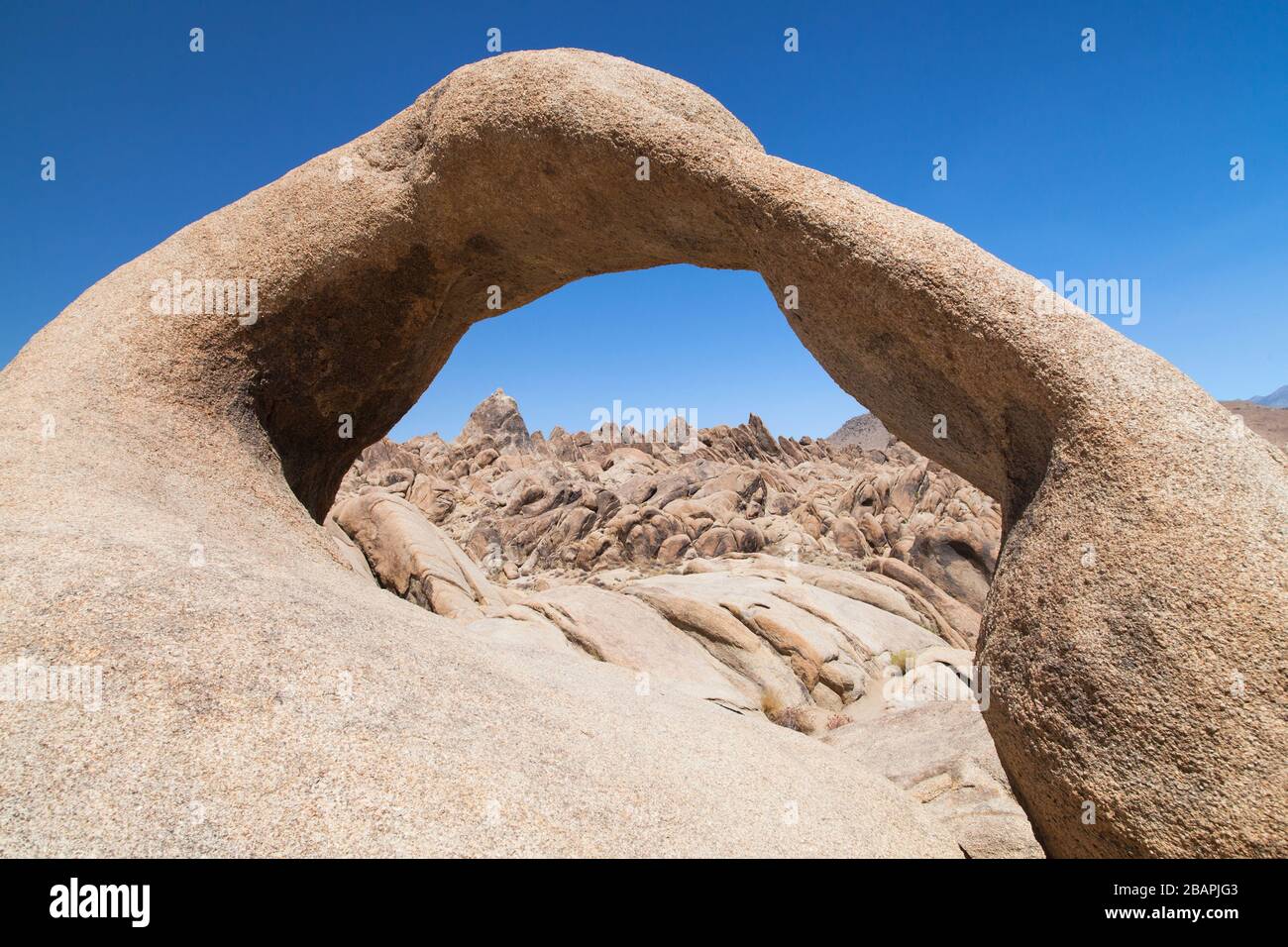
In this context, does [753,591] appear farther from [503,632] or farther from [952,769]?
[952,769]

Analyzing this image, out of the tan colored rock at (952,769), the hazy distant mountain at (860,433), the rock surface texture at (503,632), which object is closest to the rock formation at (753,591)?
the tan colored rock at (952,769)

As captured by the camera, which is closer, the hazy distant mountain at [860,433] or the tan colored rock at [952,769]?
the tan colored rock at [952,769]

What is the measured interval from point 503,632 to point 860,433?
395ft

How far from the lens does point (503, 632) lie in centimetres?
733

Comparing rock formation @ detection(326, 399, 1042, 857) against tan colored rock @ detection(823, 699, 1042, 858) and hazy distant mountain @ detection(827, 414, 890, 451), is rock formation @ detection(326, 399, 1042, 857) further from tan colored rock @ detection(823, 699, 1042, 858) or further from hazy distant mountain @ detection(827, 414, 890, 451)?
hazy distant mountain @ detection(827, 414, 890, 451)

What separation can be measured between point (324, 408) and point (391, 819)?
19.3 feet

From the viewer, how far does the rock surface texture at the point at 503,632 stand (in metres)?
2.99

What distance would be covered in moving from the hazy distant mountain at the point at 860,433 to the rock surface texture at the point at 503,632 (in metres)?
109

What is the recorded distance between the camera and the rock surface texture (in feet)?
9.82

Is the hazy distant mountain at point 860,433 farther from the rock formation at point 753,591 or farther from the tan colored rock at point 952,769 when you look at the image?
the tan colored rock at point 952,769

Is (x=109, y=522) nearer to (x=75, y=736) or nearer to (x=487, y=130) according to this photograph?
(x=75, y=736)

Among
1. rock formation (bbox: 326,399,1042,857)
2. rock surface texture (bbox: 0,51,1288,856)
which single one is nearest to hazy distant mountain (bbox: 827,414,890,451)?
rock formation (bbox: 326,399,1042,857)

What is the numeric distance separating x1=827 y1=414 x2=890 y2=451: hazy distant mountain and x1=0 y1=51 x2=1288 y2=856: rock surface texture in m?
109

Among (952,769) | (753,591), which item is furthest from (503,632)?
(753,591)
